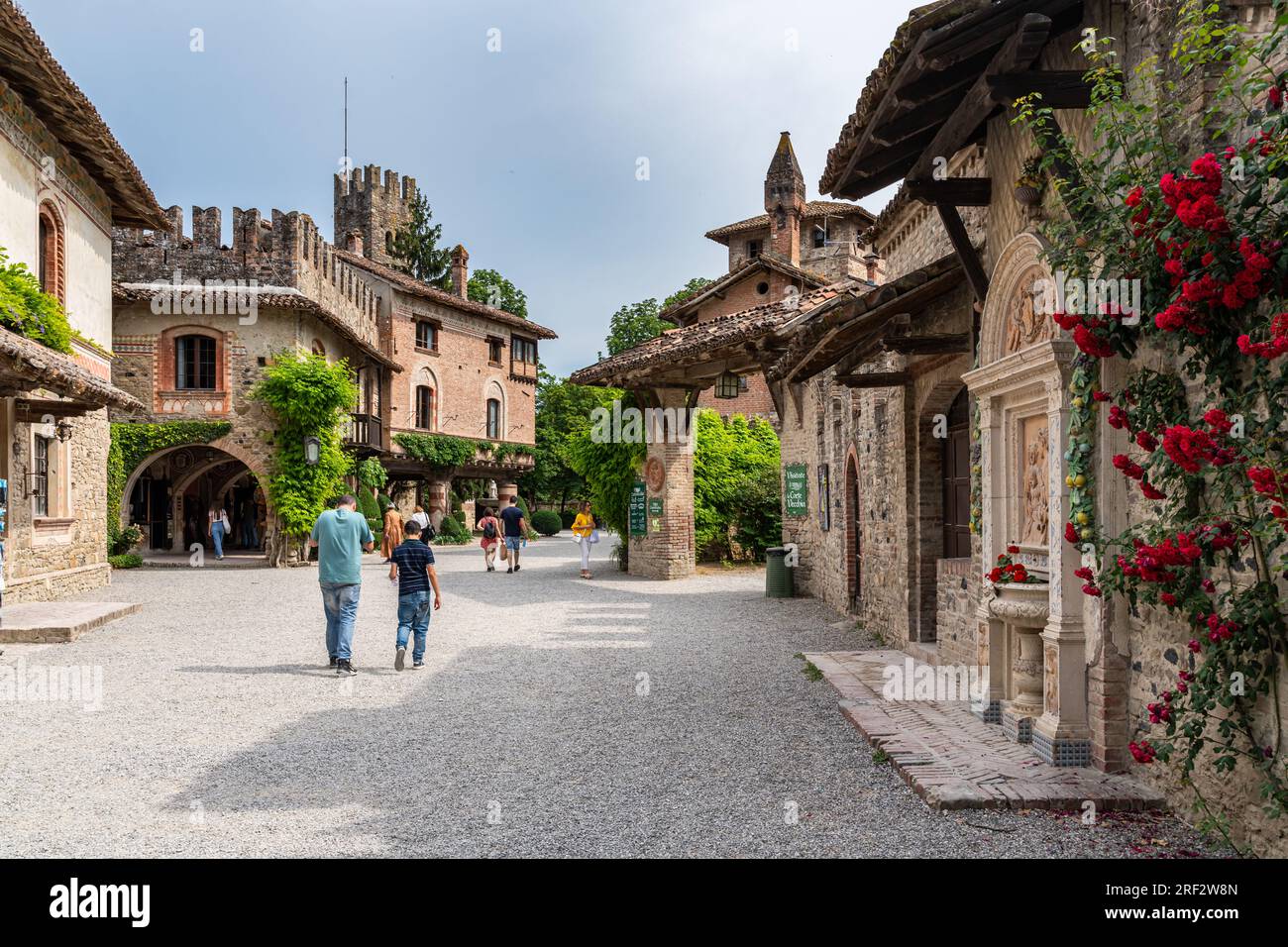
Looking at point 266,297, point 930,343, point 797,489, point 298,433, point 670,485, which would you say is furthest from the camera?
point 298,433

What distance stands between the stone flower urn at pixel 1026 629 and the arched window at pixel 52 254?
14.1m

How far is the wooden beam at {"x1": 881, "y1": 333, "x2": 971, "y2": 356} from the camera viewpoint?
25.1 feet

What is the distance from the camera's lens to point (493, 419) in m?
40.5

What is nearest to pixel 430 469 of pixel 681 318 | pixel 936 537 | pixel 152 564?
pixel 681 318

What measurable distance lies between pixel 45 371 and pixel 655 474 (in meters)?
10.8

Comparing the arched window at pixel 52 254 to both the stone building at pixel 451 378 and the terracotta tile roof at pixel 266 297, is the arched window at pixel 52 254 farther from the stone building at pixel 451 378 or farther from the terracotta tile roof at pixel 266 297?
the stone building at pixel 451 378

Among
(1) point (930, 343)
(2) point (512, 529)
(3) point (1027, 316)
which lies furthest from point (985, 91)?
(2) point (512, 529)

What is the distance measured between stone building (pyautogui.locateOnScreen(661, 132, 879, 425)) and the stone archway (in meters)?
23.0

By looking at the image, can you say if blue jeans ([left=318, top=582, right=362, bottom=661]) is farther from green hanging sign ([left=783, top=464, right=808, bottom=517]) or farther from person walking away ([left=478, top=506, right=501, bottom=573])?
person walking away ([left=478, top=506, right=501, bottom=573])

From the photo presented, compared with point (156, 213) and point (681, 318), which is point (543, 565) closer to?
point (156, 213)

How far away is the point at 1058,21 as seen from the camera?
5.35 m

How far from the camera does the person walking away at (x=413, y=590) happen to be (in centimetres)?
909

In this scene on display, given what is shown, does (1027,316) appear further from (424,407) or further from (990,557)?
(424,407)

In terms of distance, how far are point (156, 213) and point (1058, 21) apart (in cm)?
1685
